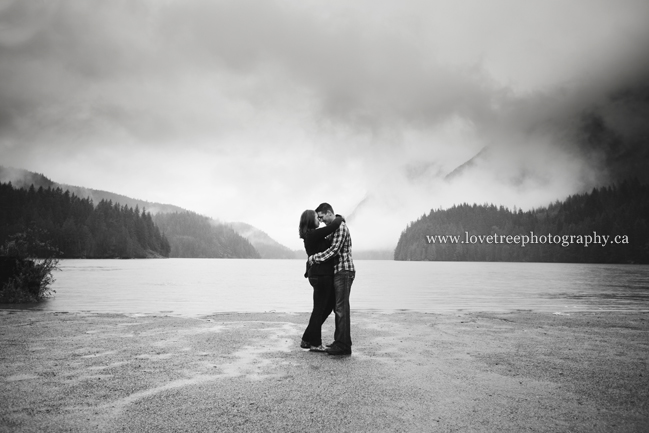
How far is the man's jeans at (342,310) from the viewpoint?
27.4 feet

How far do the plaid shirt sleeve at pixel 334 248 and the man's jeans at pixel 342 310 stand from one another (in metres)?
0.50

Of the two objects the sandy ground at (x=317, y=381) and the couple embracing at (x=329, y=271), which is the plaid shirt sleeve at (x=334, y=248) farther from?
the sandy ground at (x=317, y=381)

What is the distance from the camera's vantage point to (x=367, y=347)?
30.2 feet

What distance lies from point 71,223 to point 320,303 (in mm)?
184354

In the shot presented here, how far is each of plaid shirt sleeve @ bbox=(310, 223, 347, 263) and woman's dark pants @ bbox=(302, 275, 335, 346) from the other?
1.58ft

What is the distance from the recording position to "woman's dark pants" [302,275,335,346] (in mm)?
8602

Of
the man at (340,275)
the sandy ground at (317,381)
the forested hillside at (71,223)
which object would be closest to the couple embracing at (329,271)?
the man at (340,275)

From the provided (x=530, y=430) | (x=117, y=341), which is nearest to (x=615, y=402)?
(x=530, y=430)

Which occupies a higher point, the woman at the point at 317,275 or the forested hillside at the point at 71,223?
the forested hillside at the point at 71,223

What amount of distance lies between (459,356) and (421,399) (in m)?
3.15

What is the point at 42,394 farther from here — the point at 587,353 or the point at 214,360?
the point at 587,353

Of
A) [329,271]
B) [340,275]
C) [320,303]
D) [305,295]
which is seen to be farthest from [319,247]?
[305,295]

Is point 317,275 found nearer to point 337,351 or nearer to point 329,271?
point 329,271

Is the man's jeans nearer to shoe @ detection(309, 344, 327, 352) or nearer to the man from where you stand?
the man
